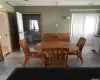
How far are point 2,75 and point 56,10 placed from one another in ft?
13.4

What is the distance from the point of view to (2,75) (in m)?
2.49

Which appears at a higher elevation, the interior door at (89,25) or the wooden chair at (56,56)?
the interior door at (89,25)

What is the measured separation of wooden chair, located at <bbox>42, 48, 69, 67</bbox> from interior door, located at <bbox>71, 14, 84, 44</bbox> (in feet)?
12.0

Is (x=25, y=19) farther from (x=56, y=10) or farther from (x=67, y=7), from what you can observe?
(x=67, y=7)

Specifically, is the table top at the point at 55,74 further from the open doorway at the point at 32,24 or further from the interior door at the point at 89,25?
the open doorway at the point at 32,24

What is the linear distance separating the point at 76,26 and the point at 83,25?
42cm

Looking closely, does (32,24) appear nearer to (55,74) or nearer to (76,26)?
(76,26)

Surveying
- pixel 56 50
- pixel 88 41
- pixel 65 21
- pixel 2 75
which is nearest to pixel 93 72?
pixel 56 50

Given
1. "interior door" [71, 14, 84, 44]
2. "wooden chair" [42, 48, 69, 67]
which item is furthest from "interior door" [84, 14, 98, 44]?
"wooden chair" [42, 48, 69, 67]

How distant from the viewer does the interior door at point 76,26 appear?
5.46 metres

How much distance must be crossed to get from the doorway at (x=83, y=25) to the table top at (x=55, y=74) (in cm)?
479

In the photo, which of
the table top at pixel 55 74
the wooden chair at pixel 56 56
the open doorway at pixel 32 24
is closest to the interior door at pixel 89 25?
the open doorway at pixel 32 24

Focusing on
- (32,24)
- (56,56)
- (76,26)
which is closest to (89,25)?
(76,26)

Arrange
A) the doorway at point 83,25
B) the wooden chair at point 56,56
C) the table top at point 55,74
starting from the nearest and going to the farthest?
the table top at point 55,74 < the wooden chair at point 56,56 < the doorway at point 83,25
